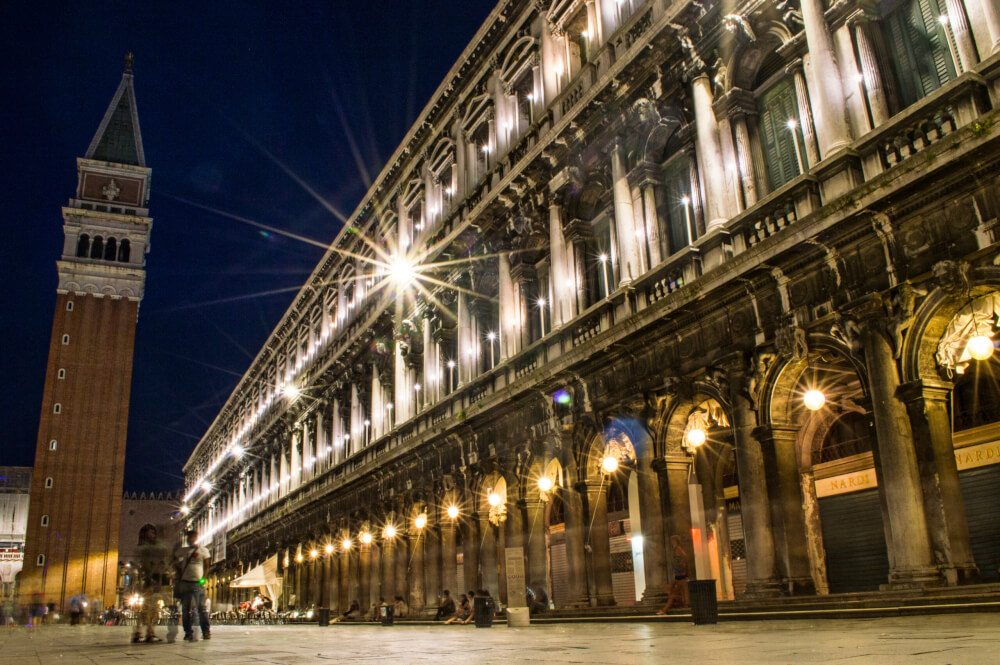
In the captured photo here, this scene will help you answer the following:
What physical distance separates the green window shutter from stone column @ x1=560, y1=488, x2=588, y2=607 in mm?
8457

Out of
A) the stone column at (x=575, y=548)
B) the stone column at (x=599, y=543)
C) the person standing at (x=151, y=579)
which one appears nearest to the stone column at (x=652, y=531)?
the stone column at (x=599, y=543)

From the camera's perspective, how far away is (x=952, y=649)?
17.7 feet

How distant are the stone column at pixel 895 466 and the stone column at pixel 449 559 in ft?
52.9

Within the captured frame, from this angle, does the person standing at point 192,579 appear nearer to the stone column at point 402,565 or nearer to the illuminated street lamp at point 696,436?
the illuminated street lamp at point 696,436

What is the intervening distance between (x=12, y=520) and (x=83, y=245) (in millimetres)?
39677

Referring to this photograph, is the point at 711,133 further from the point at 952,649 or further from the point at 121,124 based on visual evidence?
the point at 121,124

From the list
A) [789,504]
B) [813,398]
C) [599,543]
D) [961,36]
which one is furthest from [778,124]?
[599,543]

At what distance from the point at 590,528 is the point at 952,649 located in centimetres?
1360

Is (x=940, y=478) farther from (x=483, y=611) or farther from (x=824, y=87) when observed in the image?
(x=483, y=611)

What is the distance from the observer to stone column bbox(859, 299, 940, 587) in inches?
430

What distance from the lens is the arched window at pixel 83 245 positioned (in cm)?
7375

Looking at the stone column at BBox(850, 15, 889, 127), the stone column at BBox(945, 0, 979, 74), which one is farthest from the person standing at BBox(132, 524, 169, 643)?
the stone column at BBox(945, 0, 979, 74)

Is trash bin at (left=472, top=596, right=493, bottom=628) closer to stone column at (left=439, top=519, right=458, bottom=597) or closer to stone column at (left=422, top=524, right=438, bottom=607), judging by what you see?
stone column at (left=439, top=519, right=458, bottom=597)

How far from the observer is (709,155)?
1627cm
